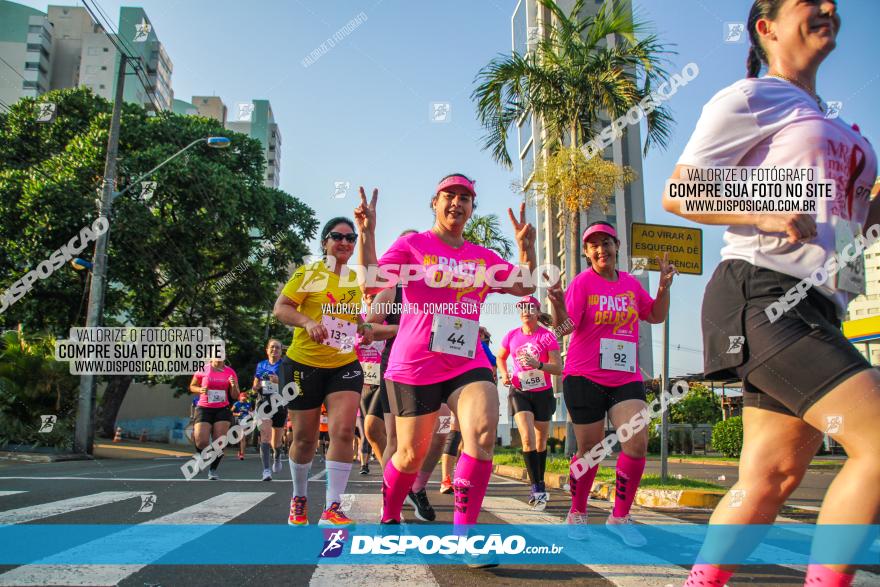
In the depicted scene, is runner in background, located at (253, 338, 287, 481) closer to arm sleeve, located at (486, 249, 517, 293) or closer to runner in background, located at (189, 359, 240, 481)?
runner in background, located at (189, 359, 240, 481)

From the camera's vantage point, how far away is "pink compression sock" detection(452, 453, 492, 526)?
372 centimetres

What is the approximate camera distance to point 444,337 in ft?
13.4

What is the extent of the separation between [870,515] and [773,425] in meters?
0.41

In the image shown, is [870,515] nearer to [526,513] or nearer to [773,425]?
[773,425]

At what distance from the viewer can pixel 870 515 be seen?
2006mm

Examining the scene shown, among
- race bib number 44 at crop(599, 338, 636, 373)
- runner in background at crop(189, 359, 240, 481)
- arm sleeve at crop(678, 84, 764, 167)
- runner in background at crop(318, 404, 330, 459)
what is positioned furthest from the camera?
runner in background at crop(189, 359, 240, 481)

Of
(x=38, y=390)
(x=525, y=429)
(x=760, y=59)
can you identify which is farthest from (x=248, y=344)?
(x=760, y=59)

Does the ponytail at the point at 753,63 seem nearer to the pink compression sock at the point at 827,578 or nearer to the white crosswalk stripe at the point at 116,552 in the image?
the pink compression sock at the point at 827,578

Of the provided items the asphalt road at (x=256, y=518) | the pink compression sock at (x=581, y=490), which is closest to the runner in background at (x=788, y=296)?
the asphalt road at (x=256, y=518)

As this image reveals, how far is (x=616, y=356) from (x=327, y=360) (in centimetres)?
216

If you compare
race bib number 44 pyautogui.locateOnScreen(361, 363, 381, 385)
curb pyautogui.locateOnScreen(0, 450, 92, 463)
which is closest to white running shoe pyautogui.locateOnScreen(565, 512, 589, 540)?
race bib number 44 pyautogui.locateOnScreen(361, 363, 381, 385)

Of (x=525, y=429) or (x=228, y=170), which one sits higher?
(x=228, y=170)

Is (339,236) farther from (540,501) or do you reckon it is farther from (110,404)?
(110,404)

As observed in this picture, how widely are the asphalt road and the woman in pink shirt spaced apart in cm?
54
